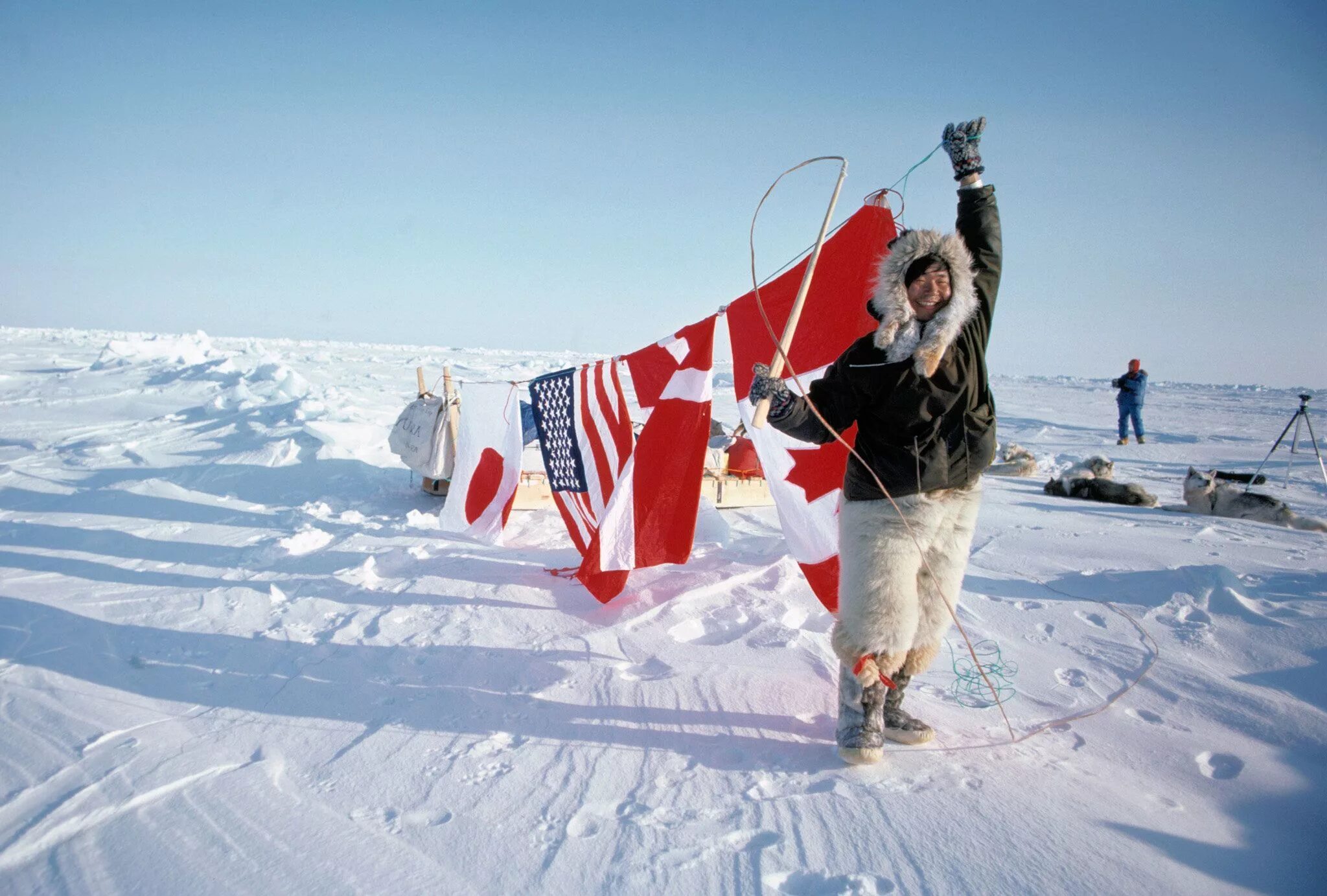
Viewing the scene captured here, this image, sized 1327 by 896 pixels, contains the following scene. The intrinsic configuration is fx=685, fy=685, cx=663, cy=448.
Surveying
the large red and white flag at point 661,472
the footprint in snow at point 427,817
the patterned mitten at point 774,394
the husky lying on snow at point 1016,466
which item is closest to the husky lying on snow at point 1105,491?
the husky lying on snow at point 1016,466

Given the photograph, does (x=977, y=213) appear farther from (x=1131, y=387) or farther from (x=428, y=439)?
(x=1131, y=387)

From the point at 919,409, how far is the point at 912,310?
32 centimetres

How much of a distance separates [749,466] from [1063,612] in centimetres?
310

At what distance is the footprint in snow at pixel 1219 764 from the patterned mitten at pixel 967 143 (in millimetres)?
2149

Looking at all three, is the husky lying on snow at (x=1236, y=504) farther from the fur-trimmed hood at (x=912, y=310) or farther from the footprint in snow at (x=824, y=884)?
the footprint in snow at (x=824, y=884)

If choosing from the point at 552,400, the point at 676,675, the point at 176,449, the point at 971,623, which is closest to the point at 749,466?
the point at 552,400

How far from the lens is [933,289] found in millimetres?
2162

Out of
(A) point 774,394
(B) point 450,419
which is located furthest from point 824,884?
(B) point 450,419

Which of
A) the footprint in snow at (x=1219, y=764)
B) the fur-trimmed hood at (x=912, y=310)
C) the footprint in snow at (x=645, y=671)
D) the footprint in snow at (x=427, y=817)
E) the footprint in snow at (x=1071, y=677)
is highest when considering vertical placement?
the fur-trimmed hood at (x=912, y=310)

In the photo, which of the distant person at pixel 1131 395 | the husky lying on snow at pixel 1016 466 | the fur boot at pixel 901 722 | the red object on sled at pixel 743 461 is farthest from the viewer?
the distant person at pixel 1131 395

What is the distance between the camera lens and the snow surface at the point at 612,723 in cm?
185

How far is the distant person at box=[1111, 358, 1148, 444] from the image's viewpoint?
12.2 m

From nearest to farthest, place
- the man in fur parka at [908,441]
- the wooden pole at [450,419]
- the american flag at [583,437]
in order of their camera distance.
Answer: the man in fur parka at [908,441], the american flag at [583,437], the wooden pole at [450,419]

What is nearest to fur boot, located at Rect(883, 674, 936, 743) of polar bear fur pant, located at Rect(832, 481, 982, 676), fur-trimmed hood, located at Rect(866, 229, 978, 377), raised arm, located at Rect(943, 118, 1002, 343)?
polar bear fur pant, located at Rect(832, 481, 982, 676)
